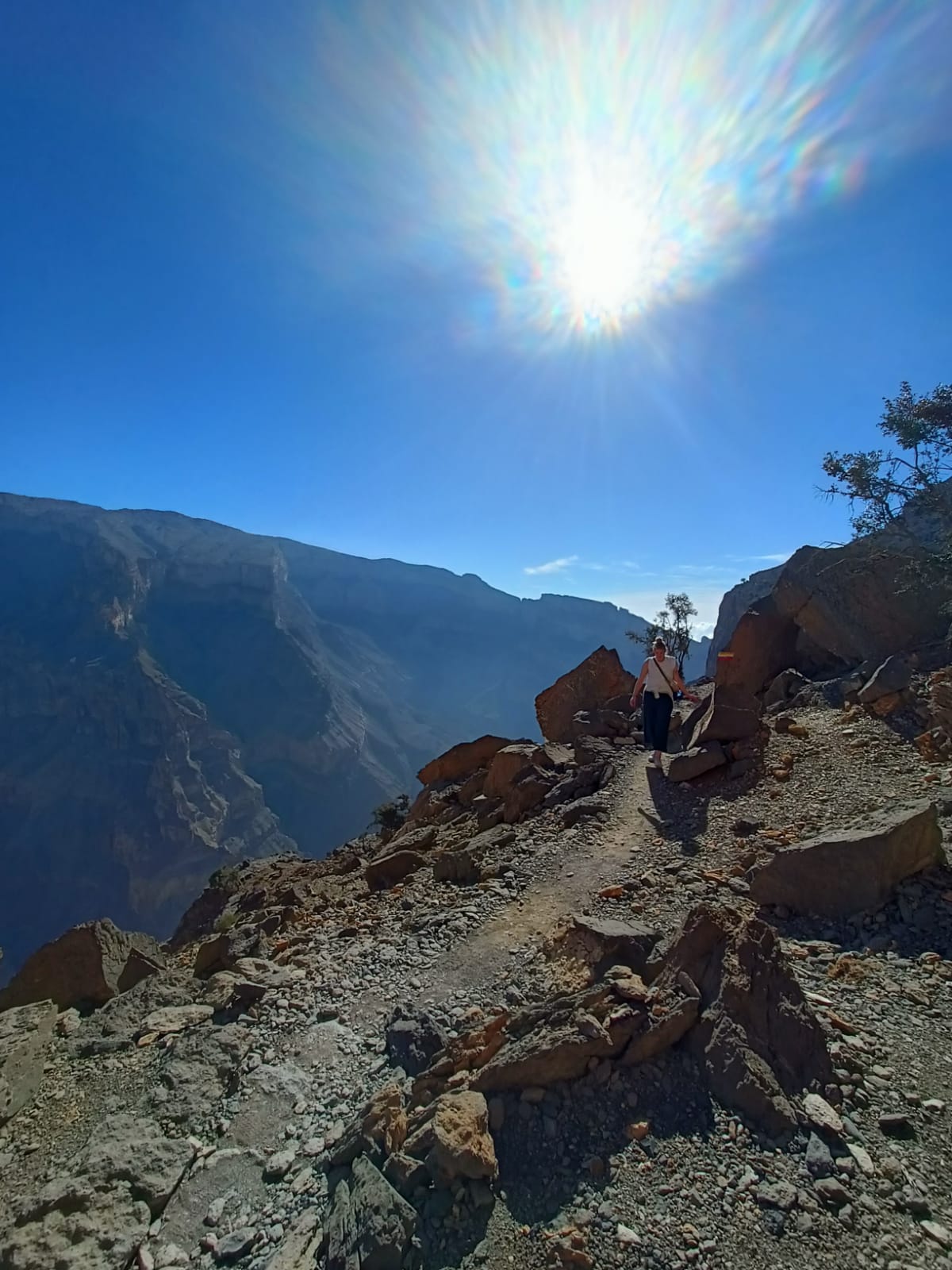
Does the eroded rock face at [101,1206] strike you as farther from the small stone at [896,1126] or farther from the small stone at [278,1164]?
the small stone at [896,1126]

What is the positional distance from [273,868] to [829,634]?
17.6m

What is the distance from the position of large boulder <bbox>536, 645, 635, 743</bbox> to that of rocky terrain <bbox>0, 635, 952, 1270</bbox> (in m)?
9.33

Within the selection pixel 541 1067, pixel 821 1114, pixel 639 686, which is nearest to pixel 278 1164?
pixel 541 1067

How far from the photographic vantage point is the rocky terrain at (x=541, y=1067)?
3184mm

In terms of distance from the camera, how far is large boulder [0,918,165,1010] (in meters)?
7.39

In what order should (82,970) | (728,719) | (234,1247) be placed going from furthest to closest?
1. (728,719)
2. (82,970)
3. (234,1247)

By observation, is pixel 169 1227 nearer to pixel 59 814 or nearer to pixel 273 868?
pixel 273 868

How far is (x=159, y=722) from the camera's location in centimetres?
10150

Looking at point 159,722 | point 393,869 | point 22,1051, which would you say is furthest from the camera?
point 159,722

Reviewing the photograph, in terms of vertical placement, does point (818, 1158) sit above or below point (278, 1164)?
above

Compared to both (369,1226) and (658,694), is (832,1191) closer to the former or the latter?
(369,1226)

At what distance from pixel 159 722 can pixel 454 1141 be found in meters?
111

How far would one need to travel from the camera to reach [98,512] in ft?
456

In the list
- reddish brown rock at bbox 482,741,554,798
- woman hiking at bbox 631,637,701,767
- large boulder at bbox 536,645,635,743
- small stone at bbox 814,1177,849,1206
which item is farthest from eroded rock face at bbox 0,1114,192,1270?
large boulder at bbox 536,645,635,743
